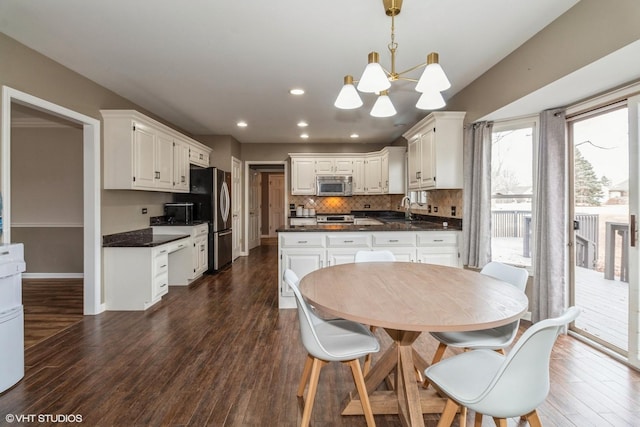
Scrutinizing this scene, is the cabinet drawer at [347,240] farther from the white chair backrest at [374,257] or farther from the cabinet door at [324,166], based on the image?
the cabinet door at [324,166]

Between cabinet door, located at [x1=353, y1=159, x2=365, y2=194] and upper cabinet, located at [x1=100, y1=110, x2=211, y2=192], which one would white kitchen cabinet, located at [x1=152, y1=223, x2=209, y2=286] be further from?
cabinet door, located at [x1=353, y1=159, x2=365, y2=194]

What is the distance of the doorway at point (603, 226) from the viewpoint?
249 centimetres

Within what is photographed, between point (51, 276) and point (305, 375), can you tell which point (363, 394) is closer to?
point (305, 375)

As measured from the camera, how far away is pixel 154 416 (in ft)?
5.91

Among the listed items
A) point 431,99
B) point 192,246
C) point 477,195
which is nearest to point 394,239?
point 477,195

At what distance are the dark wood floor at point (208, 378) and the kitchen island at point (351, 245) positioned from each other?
631 millimetres

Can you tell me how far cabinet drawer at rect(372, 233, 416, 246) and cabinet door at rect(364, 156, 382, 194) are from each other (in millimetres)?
2783

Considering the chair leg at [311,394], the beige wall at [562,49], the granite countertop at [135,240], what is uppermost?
the beige wall at [562,49]

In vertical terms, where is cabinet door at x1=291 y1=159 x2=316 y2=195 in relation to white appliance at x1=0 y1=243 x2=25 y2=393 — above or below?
above

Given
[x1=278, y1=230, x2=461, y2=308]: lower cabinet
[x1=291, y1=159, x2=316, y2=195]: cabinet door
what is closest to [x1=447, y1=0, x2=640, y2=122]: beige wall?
[x1=278, y1=230, x2=461, y2=308]: lower cabinet

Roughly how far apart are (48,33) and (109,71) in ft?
2.35

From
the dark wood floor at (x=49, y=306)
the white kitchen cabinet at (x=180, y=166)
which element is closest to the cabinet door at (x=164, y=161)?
the white kitchen cabinet at (x=180, y=166)

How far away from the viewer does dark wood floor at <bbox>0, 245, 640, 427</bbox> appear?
181cm

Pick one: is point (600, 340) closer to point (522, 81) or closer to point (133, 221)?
point (522, 81)
